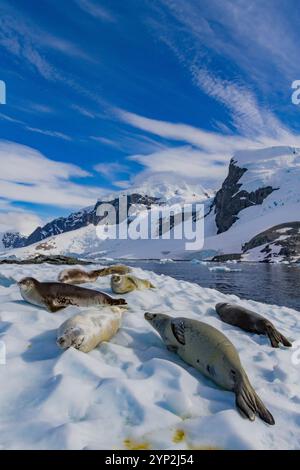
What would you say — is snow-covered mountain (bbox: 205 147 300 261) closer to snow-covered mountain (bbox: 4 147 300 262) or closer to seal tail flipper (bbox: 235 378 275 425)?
snow-covered mountain (bbox: 4 147 300 262)

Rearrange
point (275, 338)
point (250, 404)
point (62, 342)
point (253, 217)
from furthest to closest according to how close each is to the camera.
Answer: point (253, 217) → point (275, 338) → point (62, 342) → point (250, 404)

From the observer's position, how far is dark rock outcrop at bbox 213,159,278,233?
13868 centimetres

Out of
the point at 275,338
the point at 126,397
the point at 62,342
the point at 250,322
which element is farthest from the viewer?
the point at 250,322

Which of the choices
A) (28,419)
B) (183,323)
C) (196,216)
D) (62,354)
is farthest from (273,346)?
(196,216)

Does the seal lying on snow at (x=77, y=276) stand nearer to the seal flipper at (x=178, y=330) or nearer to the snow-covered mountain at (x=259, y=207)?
the seal flipper at (x=178, y=330)

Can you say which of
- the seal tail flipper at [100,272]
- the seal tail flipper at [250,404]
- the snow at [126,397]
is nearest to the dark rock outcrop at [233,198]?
the seal tail flipper at [100,272]

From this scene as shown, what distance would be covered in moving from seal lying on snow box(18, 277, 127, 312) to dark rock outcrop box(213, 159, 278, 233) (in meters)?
132

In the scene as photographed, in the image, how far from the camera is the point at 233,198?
152 metres

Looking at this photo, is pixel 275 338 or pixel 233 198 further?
pixel 233 198

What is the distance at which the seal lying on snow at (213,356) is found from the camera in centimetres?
442

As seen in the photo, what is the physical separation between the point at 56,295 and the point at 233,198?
149 metres

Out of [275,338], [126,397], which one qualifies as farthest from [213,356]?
[275,338]

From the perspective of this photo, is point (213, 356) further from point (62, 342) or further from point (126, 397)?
point (62, 342)
